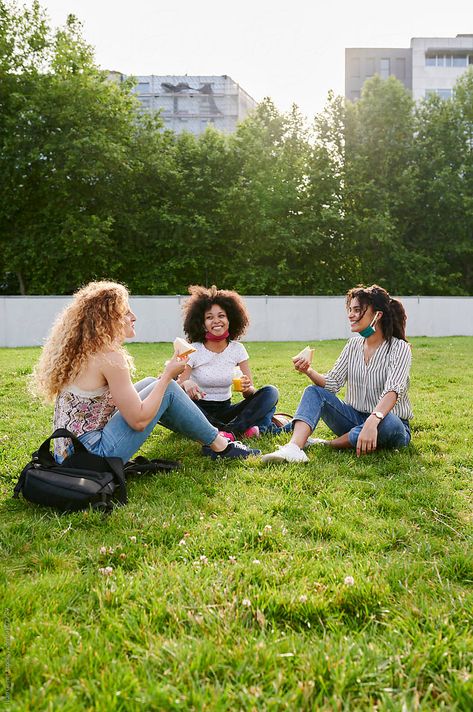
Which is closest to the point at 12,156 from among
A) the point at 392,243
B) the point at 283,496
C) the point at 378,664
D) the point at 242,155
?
the point at 242,155

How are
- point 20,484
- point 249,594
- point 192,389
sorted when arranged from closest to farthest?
1. point 249,594
2. point 20,484
3. point 192,389

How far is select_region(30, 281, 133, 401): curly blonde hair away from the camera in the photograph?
407 cm

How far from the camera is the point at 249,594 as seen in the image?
2.68 m

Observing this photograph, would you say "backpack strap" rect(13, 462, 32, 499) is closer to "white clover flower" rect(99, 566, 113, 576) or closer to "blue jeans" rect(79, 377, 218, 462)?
"blue jeans" rect(79, 377, 218, 462)

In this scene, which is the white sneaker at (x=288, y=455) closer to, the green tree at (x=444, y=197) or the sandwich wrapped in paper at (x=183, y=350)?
the sandwich wrapped in paper at (x=183, y=350)

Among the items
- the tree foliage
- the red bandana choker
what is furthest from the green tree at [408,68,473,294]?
the red bandana choker

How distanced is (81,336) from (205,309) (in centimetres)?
232

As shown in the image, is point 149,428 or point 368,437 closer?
point 149,428

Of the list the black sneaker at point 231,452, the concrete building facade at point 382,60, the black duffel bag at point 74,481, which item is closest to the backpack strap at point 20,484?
the black duffel bag at point 74,481

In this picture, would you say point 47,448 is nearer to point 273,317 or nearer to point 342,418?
point 342,418

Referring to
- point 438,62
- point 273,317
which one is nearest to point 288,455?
point 273,317

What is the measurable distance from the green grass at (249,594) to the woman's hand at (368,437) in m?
0.29

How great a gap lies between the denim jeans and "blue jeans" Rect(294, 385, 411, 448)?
0.66 m

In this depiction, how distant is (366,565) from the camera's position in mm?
2957
